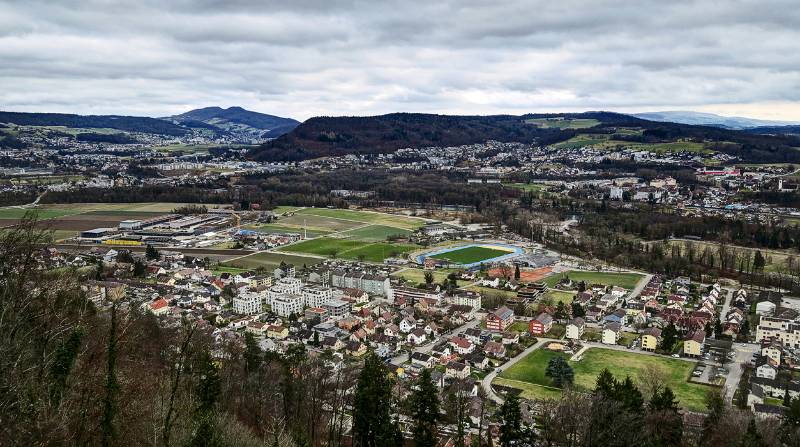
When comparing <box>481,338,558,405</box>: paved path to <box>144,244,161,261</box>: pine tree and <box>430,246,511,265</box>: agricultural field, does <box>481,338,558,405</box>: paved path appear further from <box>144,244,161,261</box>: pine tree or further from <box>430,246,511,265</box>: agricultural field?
<box>144,244,161,261</box>: pine tree

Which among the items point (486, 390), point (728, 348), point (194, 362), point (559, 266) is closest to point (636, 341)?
point (728, 348)

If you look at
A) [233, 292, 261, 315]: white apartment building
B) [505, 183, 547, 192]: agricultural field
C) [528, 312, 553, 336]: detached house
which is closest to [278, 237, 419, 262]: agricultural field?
[233, 292, 261, 315]: white apartment building

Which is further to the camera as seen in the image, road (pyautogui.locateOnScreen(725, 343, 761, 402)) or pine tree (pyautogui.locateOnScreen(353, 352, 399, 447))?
road (pyautogui.locateOnScreen(725, 343, 761, 402))

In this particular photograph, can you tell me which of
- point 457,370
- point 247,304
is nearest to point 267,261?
point 247,304

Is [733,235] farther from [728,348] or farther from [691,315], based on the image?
[728,348]

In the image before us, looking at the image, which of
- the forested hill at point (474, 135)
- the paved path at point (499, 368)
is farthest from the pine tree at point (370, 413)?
the forested hill at point (474, 135)
